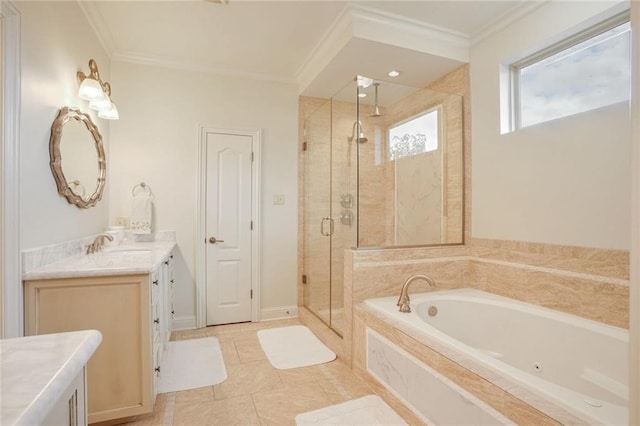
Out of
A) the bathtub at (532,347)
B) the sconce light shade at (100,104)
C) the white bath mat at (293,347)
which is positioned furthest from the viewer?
the white bath mat at (293,347)

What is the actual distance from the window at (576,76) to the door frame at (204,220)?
237 centimetres

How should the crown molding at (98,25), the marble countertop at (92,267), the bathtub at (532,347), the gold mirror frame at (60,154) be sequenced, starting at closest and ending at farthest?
1. the bathtub at (532,347)
2. the marble countertop at (92,267)
3. the gold mirror frame at (60,154)
4. the crown molding at (98,25)

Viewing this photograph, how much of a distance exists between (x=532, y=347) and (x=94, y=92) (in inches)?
131

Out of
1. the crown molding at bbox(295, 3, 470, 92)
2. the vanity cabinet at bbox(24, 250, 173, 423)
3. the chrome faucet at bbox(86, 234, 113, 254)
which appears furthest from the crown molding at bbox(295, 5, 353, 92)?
the chrome faucet at bbox(86, 234, 113, 254)

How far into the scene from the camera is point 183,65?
10.1ft

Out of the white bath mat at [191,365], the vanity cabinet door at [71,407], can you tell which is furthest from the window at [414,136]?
the vanity cabinet door at [71,407]

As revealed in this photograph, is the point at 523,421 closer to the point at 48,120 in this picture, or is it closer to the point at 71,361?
the point at 71,361

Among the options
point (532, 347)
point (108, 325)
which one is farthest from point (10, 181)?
point (532, 347)

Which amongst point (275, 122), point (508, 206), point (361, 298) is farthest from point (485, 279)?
point (275, 122)

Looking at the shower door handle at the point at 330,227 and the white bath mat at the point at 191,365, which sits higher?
the shower door handle at the point at 330,227

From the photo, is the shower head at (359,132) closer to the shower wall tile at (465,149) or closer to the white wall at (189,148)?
the shower wall tile at (465,149)

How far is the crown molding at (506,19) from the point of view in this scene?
2.12 meters

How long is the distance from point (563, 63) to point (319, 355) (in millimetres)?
2711

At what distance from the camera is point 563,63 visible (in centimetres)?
205
